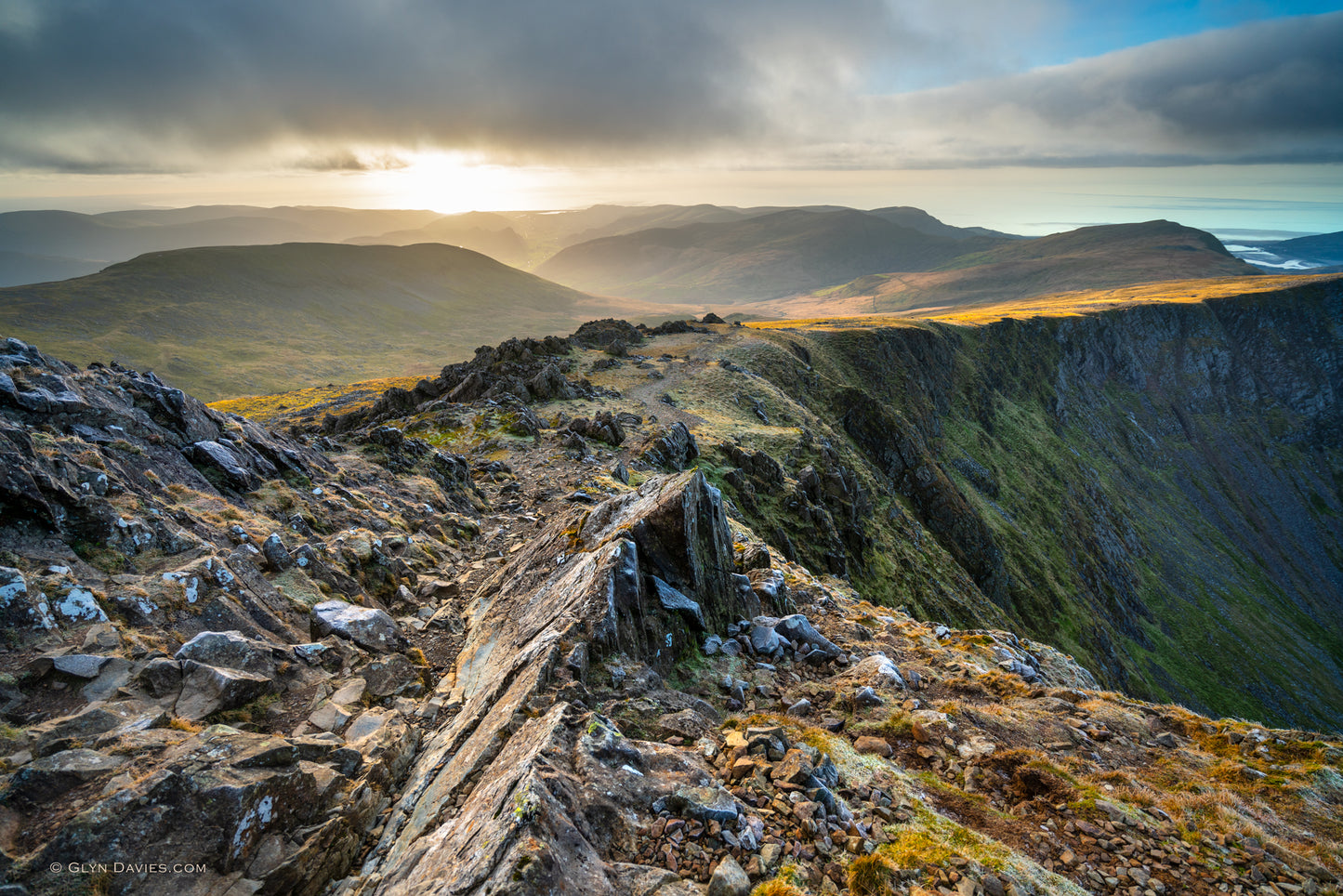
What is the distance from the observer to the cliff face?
80688 mm

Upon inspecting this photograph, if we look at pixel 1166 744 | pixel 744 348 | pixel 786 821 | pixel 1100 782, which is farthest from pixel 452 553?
pixel 744 348

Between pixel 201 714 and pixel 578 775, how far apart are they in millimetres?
7697

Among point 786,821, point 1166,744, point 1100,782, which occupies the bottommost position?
point 1166,744

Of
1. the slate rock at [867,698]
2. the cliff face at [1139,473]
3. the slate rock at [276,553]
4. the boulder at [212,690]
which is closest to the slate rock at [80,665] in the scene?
the boulder at [212,690]

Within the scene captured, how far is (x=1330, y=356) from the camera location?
18512 centimetres

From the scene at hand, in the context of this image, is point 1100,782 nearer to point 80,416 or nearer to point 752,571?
point 752,571

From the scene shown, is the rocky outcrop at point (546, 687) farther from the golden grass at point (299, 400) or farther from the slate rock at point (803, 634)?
the golden grass at point (299, 400)

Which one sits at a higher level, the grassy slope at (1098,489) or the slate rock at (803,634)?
the slate rock at (803,634)

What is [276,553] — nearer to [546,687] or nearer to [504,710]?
[504,710]

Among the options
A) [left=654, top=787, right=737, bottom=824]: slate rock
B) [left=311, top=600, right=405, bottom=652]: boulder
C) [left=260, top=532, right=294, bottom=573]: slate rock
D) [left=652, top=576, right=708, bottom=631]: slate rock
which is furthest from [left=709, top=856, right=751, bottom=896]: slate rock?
[left=260, top=532, right=294, bottom=573]: slate rock

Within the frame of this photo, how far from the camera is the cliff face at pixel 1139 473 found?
80688mm

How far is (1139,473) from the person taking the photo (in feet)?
481

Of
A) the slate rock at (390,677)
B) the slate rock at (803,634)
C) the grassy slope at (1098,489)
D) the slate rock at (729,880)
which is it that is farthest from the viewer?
the grassy slope at (1098,489)

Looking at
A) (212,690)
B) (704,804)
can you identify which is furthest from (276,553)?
(704,804)
